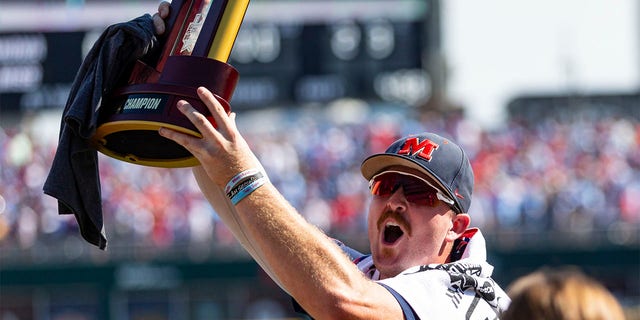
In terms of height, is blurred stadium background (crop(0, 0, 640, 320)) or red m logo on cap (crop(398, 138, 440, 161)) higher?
red m logo on cap (crop(398, 138, 440, 161))

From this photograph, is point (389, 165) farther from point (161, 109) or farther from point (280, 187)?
point (280, 187)

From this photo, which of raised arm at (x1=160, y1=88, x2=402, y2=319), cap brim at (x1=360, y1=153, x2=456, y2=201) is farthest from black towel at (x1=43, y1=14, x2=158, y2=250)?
cap brim at (x1=360, y1=153, x2=456, y2=201)

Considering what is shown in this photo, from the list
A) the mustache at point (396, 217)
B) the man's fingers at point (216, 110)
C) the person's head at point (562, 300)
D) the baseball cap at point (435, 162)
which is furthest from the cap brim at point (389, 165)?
the person's head at point (562, 300)

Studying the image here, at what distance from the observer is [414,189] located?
305cm

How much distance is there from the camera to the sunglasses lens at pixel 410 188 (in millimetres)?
3037

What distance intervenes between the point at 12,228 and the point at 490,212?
6.72m

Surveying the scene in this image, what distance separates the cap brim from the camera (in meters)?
2.99

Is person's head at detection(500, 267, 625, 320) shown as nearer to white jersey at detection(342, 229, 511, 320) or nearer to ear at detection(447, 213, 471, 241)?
Result: white jersey at detection(342, 229, 511, 320)

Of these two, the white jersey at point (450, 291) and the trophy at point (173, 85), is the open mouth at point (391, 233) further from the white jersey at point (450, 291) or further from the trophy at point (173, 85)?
the trophy at point (173, 85)

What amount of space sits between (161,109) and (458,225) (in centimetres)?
98

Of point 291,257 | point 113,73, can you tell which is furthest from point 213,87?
point 291,257

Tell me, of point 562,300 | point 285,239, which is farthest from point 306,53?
point 562,300

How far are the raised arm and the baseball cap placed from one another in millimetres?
545

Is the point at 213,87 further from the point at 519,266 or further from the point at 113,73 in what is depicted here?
the point at 519,266
